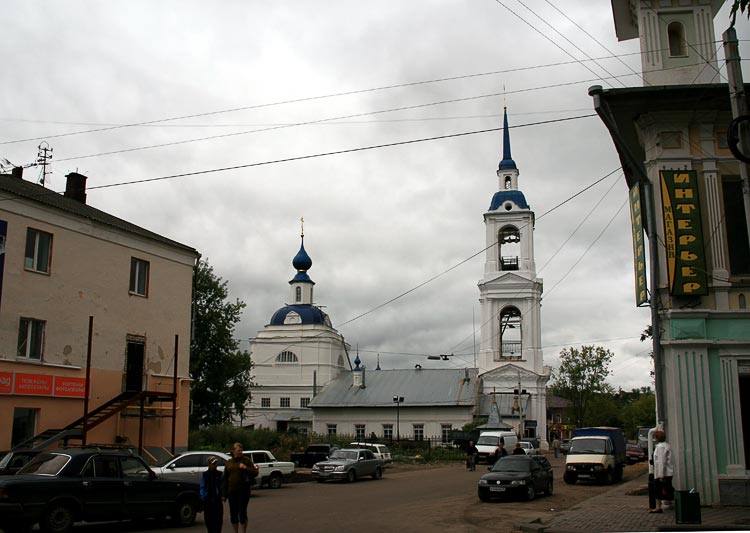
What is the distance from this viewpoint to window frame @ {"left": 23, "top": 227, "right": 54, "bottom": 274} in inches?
970

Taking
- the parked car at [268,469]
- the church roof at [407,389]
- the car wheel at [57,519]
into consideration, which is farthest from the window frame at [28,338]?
the church roof at [407,389]

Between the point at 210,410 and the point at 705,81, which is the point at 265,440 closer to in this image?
the point at 210,410

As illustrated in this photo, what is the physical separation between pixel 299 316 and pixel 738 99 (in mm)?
77602

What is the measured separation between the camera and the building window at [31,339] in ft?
79.2

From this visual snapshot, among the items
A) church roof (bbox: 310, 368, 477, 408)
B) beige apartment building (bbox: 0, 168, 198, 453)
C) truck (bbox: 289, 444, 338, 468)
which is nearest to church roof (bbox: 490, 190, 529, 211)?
church roof (bbox: 310, 368, 477, 408)

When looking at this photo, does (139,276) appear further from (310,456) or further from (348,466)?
(310,456)

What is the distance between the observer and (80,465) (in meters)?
14.2

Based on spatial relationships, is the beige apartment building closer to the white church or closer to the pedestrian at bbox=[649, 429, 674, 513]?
the pedestrian at bbox=[649, 429, 674, 513]

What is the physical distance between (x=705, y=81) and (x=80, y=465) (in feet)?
55.4

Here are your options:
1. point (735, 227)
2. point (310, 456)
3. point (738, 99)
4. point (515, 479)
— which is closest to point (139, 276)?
point (310, 456)

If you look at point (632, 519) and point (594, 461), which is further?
point (594, 461)

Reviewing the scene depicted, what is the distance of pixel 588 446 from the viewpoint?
29.7 m

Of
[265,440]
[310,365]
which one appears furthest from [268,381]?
[265,440]

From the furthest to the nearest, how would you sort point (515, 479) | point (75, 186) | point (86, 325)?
point (75, 186) → point (86, 325) → point (515, 479)
